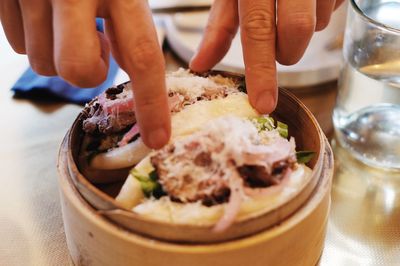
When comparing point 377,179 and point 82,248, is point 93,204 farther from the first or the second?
point 377,179

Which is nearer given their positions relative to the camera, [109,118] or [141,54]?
[141,54]

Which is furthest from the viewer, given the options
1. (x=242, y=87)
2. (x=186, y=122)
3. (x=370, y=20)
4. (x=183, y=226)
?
(x=370, y=20)

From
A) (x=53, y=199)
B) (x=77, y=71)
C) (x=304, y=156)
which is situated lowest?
(x=53, y=199)

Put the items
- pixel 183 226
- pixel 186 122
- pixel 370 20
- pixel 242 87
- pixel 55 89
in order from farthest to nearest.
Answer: pixel 55 89 < pixel 370 20 < pixel 242 87 < pixel 186 122 < pixel 183 226

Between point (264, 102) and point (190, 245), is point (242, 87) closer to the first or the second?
point (264, 102)

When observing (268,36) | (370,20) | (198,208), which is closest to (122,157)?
(198,208)

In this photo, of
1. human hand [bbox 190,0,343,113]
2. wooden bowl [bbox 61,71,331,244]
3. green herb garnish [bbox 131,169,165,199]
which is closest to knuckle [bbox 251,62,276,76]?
human hand [bbox 190,0,343,113]

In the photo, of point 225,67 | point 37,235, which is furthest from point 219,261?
point 225,67

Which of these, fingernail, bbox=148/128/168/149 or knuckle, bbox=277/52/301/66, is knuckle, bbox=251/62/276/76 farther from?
fingernail, bbox=148/128/168/149
